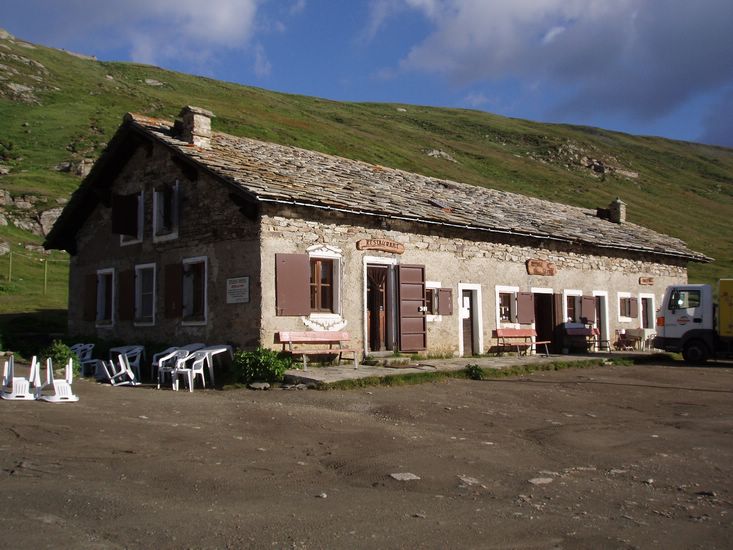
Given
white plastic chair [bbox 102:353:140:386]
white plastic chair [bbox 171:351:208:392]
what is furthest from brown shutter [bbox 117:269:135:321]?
white plastic chair [bbox 171:351:208:392]

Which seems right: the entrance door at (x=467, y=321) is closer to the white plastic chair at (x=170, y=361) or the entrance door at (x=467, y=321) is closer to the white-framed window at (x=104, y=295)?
the white plastic chair at (x=170, y=361)

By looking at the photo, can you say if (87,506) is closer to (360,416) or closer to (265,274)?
(360,416)

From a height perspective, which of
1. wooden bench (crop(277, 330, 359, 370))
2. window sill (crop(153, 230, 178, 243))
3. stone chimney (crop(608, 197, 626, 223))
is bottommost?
wooden bench (crop(277, 330, 359, 370))

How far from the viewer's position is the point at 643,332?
22.3 metres

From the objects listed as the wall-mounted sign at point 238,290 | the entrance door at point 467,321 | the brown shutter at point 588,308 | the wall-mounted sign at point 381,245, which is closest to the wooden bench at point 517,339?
the entrance door at point 467,321

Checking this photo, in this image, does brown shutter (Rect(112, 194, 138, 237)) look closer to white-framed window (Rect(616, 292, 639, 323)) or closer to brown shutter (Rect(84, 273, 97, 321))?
brown shutter (Rect(84, 273, 97, 321))

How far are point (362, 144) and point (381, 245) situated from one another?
60528 mm

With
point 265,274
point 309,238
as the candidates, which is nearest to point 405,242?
point 309,238

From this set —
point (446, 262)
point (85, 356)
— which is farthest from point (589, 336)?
point (85, 356)

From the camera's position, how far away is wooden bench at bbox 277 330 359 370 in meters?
13.2

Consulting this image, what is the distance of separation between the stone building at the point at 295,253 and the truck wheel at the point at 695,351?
3.05 meters

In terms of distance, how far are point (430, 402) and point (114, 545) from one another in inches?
269

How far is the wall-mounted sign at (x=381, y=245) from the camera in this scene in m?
14.8

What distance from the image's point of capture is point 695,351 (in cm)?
1823
